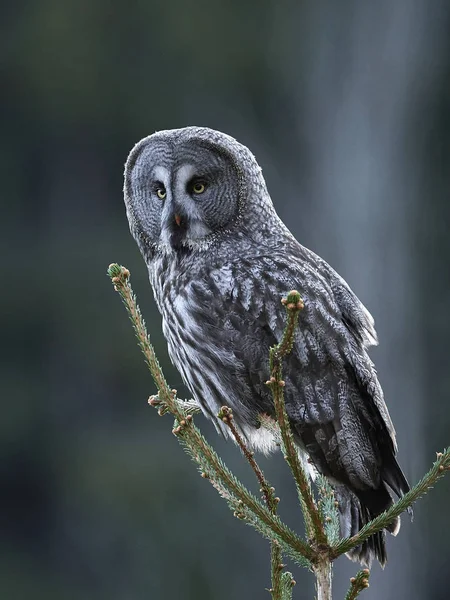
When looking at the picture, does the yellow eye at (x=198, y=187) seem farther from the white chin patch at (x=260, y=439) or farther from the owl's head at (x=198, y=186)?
the white chin patch at (x=260, y=439)

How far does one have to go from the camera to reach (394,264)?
9.12m

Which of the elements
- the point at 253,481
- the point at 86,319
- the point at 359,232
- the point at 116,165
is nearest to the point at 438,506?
the point at 253,481

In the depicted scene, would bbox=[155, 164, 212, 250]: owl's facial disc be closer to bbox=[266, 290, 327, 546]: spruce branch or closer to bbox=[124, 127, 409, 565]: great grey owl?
bbox=[124, 127, 409, 565]: great grey owl

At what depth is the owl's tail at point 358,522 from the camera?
7.98 feet

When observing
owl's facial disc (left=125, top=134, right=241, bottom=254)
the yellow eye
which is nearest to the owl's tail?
owl's facial disc (left=125, top=134, right=241, bottom=254)

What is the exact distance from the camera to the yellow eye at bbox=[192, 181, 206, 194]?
2812 mm

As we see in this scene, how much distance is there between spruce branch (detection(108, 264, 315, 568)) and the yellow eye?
809 millimetres

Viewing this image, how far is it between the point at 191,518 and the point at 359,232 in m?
3.09

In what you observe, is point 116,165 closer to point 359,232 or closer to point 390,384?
point 359,232

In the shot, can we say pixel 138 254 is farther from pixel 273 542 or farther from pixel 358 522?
pixel 273 542

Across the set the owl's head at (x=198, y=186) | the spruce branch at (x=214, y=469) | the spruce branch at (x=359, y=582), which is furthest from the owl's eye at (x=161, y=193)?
the spruce branch at (x=359, y=582)

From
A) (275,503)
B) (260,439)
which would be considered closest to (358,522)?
(260,439)

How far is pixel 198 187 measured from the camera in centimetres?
282

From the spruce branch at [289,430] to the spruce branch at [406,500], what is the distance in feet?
0.13
